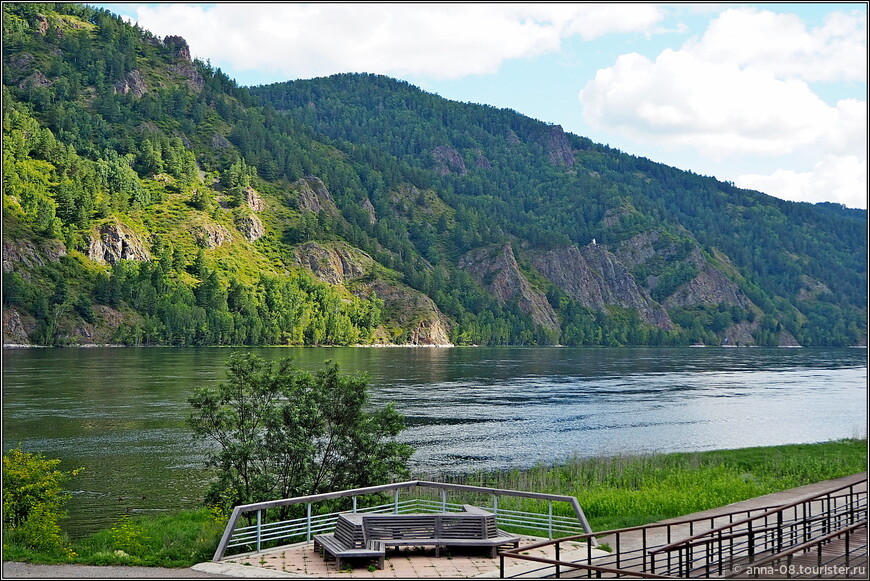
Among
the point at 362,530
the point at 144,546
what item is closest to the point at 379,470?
the point at 144,546

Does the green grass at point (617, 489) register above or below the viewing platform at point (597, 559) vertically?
below

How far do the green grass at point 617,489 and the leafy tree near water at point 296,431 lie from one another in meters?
2.21

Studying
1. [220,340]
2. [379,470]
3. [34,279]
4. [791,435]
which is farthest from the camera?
[220,340]

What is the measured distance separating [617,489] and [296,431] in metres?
14.5

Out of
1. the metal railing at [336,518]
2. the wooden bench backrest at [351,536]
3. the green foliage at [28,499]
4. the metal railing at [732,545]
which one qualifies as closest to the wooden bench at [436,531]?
the wooden bench backrest at [351,536]

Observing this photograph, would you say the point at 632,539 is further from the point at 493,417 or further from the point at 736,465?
the point at 493,417

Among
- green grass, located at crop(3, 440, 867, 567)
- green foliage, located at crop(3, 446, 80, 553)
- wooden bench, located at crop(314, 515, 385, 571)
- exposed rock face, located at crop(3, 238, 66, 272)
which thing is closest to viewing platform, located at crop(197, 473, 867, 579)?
wooden bench, located at crop(314, 515, 385, 571)

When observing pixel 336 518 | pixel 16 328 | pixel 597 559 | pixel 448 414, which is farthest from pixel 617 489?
pixel 16 328

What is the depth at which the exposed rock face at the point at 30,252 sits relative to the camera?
585 ft

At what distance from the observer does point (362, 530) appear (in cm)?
2022

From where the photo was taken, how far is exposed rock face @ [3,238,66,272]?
585 feet

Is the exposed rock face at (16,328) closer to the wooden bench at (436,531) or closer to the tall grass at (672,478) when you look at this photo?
the tall grass at (672,478)

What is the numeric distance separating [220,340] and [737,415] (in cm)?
12888

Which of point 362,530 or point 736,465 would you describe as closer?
point 362,530
